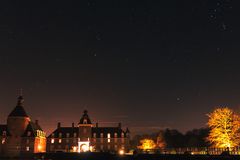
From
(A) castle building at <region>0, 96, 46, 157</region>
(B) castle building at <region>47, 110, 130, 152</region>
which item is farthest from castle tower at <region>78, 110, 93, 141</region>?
(A) castle building at <region>0, 96, 46, 157</region>

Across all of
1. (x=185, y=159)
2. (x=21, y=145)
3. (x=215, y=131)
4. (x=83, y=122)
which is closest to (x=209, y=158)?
(x=185, y=159)

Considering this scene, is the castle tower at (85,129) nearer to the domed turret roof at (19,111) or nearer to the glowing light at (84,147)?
the glowing light at (84,147)

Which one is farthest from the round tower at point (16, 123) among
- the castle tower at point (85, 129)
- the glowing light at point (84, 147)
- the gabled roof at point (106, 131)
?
the gabled roof at point (106, 131)

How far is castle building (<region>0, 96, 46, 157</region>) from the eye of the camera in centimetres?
7925

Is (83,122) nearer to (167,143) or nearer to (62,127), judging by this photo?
(62,127)

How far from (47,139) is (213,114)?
6689 centimetres

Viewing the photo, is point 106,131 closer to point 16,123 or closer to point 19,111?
point 19,111

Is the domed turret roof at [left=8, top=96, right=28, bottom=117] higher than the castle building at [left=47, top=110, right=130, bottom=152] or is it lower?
higher

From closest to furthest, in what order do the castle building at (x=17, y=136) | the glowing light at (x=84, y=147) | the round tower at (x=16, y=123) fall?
1. the castle building at (x=17, y=136)
2. the round tower at (x=16, y=123)
3. the glowing light at (x=84, y=147)

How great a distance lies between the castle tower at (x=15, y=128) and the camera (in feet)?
260

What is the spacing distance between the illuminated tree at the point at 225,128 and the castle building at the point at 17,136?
165ft

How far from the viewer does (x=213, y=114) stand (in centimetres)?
4947

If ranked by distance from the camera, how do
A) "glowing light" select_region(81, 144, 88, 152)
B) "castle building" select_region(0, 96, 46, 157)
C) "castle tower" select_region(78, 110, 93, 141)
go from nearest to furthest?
1. "castle building" select_region(0, 96, 46, 157)
2. "glowing light" select_region(81, 144, 88, 152)
3. "castle tower" select_region(78, 110, 93, 141)

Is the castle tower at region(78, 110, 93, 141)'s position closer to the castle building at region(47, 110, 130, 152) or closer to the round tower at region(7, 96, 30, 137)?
the castle building at region(47, 110, 130, 152)
